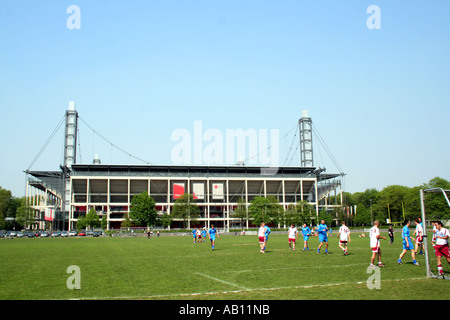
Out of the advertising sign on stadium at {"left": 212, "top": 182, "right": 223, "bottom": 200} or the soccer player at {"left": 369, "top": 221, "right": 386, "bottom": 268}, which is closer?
the soccer player at {"left": 369, "top": 221, "right": 386, "bottom": 268}

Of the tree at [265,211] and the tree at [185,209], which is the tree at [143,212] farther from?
the tree at [265,211]

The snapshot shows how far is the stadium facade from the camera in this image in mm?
113125

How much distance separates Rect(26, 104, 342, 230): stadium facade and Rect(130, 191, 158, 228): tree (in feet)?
50.3

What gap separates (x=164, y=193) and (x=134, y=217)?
1015 inches

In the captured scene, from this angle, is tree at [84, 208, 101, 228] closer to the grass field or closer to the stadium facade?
the stadium facade

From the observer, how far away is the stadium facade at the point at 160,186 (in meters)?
113

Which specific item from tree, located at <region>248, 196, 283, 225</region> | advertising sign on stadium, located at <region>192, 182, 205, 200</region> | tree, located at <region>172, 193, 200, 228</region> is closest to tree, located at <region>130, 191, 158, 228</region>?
tree, located at <region>172, 193, 200, 228</region>

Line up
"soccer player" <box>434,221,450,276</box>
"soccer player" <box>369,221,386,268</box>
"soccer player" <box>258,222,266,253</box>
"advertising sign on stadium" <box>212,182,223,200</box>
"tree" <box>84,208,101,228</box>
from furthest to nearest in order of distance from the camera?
1. "advertising sign on stadium" <box>212,182,223,200</box>
2. "tree" <box>84,208,101,228</box>
3. "soccer player" <box>258,222,266,253</box>
4. "soccer player" <box>369,221,386,268</box>
5. "soccer player" <box>434,221,450,276</box>

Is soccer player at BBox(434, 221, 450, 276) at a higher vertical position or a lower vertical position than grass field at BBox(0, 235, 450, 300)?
higher

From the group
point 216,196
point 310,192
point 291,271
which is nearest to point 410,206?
A: point 310,192

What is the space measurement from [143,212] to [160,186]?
24871 mm

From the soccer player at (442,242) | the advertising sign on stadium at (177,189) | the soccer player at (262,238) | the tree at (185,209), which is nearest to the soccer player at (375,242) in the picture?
the soccer player at (442,242)

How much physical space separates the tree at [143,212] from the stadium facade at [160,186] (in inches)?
603
